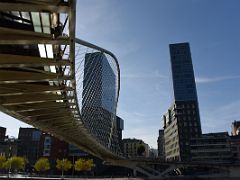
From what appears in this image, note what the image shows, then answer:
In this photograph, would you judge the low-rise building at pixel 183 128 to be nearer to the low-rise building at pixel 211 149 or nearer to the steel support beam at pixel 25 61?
the low-rise building at pixel 211 149

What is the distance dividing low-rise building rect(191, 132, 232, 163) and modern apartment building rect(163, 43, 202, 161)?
611cm

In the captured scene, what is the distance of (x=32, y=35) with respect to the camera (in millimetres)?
12742

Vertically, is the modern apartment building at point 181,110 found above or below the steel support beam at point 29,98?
above

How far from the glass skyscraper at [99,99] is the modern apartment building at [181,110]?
40705mm

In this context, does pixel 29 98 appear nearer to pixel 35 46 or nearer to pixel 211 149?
pixel 35 46

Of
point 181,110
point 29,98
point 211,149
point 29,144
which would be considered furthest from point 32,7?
point 29,144

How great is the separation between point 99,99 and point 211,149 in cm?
5927

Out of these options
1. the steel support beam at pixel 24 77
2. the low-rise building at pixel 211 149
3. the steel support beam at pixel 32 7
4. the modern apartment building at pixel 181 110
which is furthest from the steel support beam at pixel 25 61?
the modern apartment building at pixel 181 110

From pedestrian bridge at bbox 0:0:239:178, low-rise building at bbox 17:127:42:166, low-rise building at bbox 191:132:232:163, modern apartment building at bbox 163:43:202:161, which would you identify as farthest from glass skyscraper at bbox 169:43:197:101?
pedestrian bridge at bbox 0:0:239:178

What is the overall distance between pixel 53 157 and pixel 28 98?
111892 mm

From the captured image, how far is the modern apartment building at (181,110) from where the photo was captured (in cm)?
14625

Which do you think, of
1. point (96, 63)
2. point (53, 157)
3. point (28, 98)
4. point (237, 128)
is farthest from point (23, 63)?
point (237, 128)

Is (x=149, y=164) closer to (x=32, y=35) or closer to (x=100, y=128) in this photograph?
(x=100, y=128)

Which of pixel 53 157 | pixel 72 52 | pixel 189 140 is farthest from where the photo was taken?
pixel 189 140
